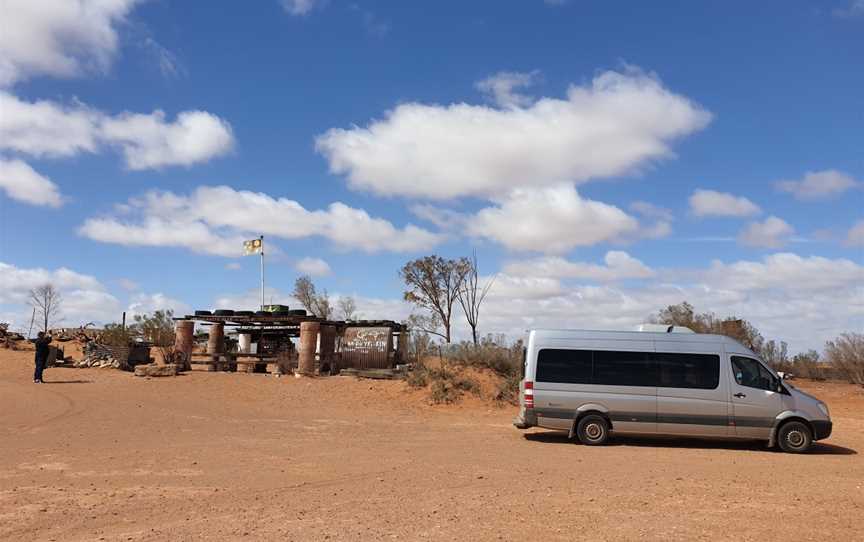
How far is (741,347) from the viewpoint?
1384 centimetres

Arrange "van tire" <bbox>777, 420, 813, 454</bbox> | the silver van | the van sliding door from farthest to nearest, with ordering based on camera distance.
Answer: the van sliding door → the silver van → "van tire" <bbox>777, 420, 813, 454</bbox>

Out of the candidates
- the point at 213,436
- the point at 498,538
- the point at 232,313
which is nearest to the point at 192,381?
the point at 232,313

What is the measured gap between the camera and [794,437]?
13141mm

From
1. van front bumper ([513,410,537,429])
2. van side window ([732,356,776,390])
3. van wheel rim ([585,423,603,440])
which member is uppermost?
van side window ([732,356,776,390])

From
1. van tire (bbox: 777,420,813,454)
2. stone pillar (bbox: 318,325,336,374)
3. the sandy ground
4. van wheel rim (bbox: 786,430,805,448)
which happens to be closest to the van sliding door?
the sandy ground

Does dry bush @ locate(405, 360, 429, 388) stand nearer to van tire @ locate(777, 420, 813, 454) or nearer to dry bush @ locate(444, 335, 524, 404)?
dry bush @ locate(444, 335, 524, 404)

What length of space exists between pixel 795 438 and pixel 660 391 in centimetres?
264

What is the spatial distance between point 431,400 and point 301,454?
34.8ft

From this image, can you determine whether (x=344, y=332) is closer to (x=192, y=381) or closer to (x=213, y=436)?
(x=192, y=381)

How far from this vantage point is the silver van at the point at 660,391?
1330cm

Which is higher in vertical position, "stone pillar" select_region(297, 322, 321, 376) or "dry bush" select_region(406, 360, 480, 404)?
"stone pillar" select_region(297, 322, 321, 376)

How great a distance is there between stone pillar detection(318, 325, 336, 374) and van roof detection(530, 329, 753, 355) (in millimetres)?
15629

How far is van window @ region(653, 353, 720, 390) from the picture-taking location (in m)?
13.6

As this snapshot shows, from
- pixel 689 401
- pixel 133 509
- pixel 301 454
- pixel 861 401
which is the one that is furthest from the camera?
pixel 861 401
